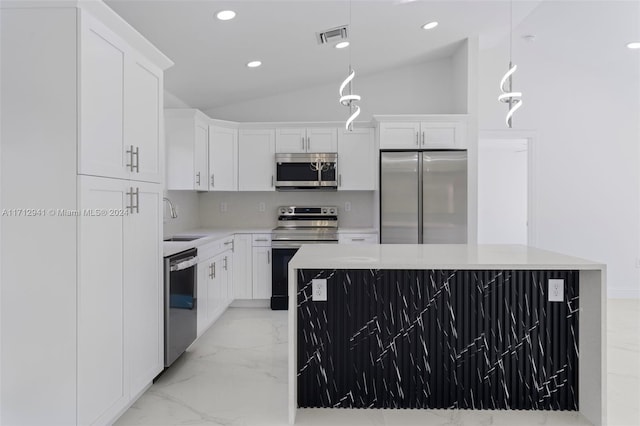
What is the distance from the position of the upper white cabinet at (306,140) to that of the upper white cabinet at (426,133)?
2.10 ft

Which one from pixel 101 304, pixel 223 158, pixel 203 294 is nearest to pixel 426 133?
pixel 223 158

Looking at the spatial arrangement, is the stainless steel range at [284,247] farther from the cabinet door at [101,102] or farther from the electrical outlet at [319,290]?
the cabinet door at [101,102]

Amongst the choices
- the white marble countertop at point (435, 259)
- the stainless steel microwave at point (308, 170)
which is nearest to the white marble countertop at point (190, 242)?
the stainless steel microwave at point (308, 170)

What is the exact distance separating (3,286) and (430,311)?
2144 millimetres

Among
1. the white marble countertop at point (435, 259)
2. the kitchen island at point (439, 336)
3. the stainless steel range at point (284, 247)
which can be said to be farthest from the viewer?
the stainless steel range at point (284, 247)

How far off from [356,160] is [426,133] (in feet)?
2.80

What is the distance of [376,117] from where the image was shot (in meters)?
4.58

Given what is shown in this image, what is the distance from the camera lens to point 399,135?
15.0ft

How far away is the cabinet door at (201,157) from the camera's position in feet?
14.4

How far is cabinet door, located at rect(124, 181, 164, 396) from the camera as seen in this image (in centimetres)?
232

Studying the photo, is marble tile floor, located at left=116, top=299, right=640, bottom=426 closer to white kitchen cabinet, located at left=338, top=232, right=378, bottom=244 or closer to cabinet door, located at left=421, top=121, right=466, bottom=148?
white kitchen cabinet, located at left=338, top=232, right=378, bottom=244

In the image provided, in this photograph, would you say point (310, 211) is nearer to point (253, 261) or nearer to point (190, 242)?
point (253, 261)

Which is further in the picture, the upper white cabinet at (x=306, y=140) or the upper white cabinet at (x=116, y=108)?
the upper white cabinet at (x=306, y=140)

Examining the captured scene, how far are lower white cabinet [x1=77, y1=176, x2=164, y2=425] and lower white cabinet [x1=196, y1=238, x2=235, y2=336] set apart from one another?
0.79 metres
